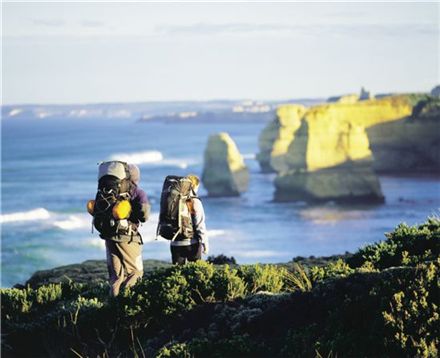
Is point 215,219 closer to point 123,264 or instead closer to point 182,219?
point 182,219

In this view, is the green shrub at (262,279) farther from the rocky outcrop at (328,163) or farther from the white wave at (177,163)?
the white wave at (177,163)

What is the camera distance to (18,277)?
68812mm

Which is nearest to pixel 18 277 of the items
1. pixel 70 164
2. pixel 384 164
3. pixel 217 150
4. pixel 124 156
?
pixel 217 150

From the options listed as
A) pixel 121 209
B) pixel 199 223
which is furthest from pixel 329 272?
pixel 121 209

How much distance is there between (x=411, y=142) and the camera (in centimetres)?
14512

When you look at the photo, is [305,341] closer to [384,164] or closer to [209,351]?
[209,351]

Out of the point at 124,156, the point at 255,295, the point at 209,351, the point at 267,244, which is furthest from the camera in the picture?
the point at 124,156

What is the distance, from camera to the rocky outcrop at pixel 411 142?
142 meters

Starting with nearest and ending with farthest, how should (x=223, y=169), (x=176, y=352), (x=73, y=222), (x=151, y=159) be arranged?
(x=176, y=352), (x=73, y=222), (x=223, y=169), (x=151, y=159)

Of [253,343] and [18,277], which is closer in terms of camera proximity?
[253,343]

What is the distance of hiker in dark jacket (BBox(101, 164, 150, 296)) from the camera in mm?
14688

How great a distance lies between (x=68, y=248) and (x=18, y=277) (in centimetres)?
1335

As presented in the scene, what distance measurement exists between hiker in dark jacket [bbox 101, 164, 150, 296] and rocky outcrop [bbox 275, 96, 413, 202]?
3911 inches

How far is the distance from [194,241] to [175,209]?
56 cm
